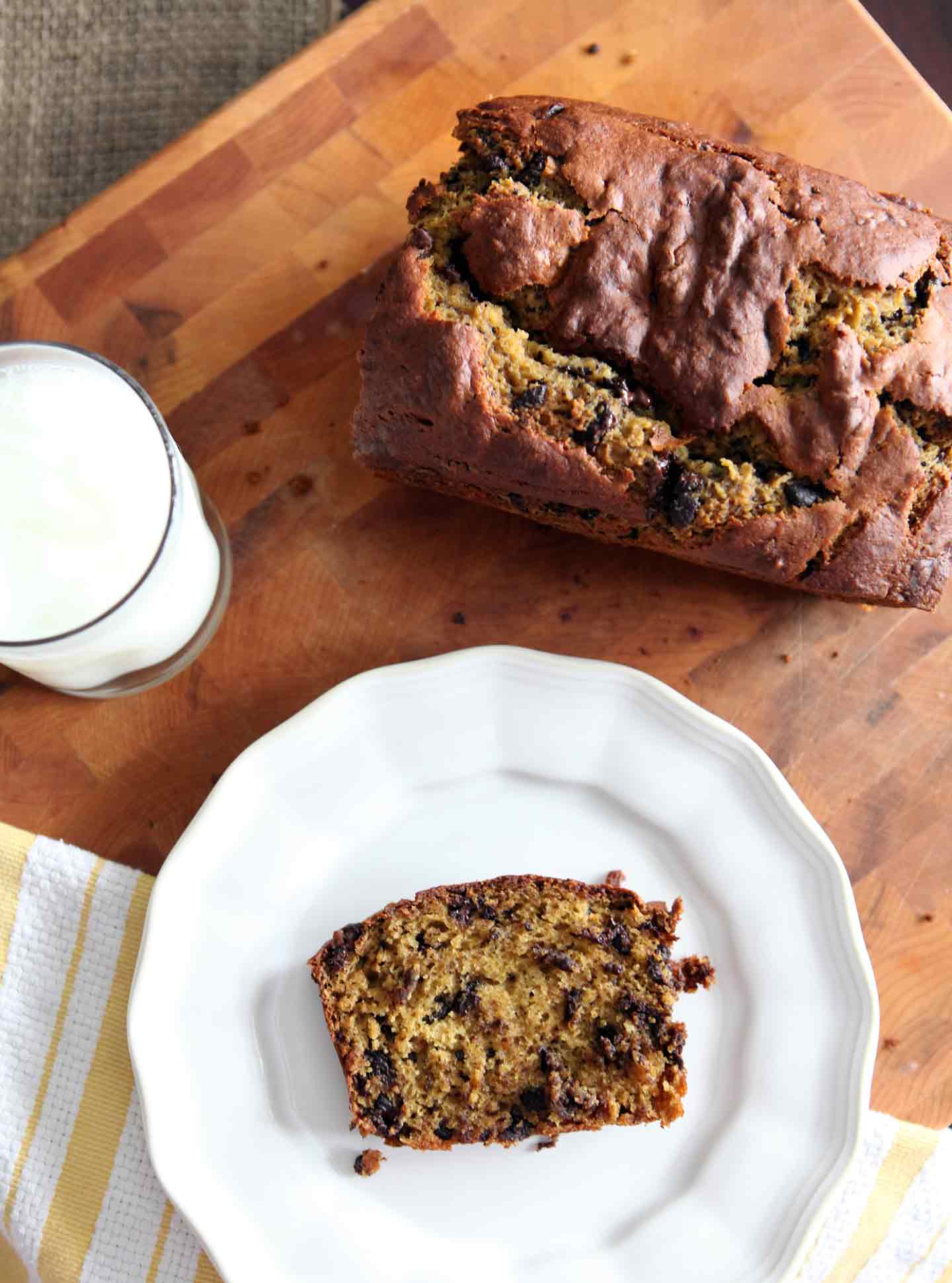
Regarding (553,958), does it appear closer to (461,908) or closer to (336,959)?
(461,908)

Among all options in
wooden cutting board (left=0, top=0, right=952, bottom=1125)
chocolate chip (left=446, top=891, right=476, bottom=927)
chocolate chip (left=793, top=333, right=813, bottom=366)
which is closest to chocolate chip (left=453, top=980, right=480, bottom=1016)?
chocolate chip (left=446, top=891, right=476, bottom=927)

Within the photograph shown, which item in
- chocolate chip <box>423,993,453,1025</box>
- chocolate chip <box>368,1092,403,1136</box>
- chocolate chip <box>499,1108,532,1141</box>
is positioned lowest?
chocolate chip <box>368,1092,403,1136</box>

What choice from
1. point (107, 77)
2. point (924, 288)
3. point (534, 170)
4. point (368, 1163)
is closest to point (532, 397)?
point (534, 170)

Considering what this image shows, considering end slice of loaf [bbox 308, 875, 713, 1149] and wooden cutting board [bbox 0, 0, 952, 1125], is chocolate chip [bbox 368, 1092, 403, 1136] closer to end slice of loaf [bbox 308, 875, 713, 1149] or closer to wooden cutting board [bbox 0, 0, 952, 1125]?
end slice of loaf [bbox 308, 875, 713, 1149]

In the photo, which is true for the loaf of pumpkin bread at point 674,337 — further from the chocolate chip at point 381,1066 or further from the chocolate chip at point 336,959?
the chocolate chip at point 381,1066

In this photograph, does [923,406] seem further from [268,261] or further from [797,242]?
[268,261]

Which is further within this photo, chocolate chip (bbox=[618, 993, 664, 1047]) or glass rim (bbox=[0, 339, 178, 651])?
chocolate chip (bbox=[618, 993, 664, 1047])
